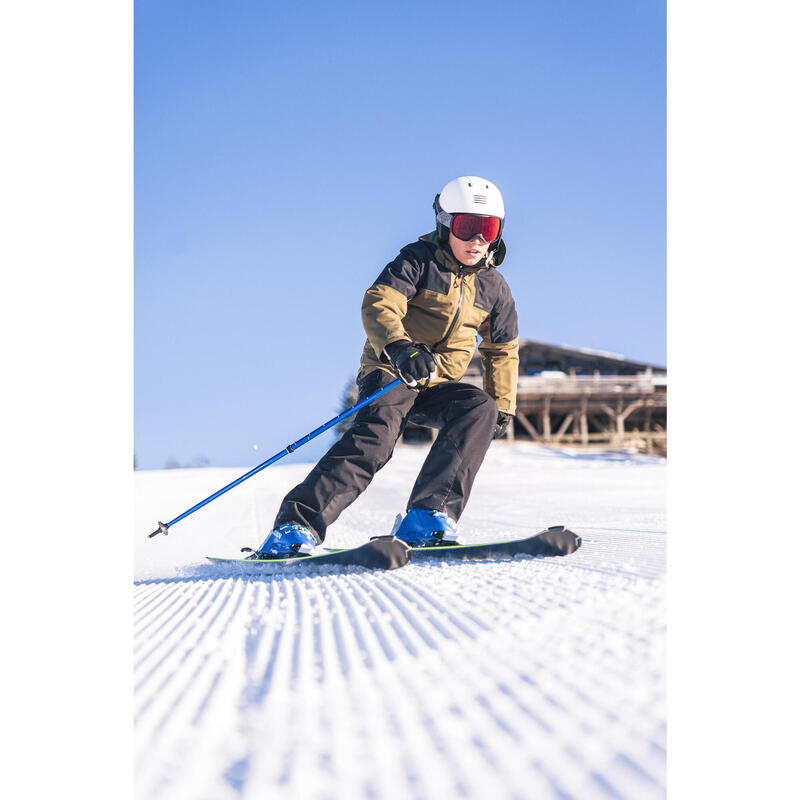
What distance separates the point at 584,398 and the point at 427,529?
1396cm

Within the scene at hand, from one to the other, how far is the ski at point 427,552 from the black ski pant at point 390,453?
0.19 meters

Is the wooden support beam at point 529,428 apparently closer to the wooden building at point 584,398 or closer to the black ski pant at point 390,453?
the wooden building at point 584,398

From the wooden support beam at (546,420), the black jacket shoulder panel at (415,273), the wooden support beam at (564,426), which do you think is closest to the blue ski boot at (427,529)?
the black jacket shoulder panel at (415,273)

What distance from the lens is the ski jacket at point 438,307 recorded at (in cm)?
214

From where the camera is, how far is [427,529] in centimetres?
208

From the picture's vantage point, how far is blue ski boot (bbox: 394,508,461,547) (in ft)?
6.76

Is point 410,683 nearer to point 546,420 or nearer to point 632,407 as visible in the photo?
point 546,420

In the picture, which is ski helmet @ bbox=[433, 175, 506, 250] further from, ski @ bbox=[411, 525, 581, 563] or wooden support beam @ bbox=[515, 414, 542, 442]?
wooden support beam @ bbox=[515, 414, 542, 442]

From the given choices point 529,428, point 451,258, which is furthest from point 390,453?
point 529,428
